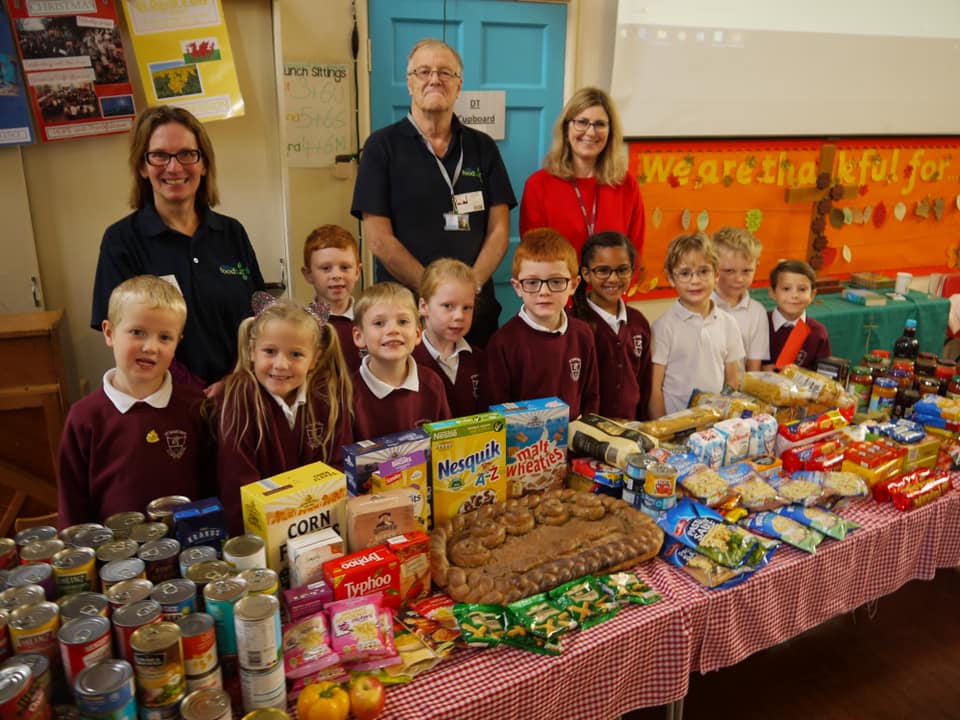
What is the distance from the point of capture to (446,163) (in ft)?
10.7

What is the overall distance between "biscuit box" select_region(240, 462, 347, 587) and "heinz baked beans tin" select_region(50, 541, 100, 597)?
0.99 feet

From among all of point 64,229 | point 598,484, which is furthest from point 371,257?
point 598,484

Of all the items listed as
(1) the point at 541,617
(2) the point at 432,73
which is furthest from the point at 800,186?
(1) the point at 541,617

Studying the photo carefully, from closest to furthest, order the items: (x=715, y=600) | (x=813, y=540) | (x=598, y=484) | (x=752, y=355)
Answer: (x=715, y=600)
(x=813, y=540)
(x=598, y=484)
(x=752, y=355)

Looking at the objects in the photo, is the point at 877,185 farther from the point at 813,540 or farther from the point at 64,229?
the point at 64,229

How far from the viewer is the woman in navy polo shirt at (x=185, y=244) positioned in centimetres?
243

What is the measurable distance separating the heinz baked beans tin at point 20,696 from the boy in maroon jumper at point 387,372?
3.60 ft

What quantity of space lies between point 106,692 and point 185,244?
1834mm

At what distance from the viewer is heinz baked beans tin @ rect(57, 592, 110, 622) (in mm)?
1147

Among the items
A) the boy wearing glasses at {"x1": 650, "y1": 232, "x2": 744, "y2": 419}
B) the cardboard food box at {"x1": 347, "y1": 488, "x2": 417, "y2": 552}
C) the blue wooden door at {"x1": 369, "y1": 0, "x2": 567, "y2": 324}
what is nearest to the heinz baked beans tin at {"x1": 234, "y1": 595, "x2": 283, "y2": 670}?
the cardboard food box at {"x1": 347, "y1": 488, "x2": 417, "y2": 552}

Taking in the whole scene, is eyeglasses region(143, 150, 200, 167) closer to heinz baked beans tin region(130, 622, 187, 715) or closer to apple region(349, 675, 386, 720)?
heinz baked beans tin region(130, 622, 187, 715)

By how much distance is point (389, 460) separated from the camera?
1.65 m

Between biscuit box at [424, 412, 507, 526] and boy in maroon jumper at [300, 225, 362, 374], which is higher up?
boy in maroon jumper at [300, 225, 362, 374]

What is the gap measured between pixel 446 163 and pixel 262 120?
1.28m
